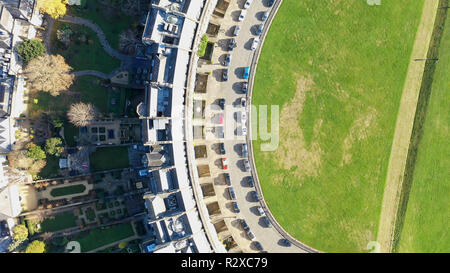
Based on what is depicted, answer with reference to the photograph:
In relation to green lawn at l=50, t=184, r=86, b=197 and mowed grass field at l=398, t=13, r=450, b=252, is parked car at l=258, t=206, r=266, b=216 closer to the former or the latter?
mowed grass field at l=398, t=13, r=450, b=252

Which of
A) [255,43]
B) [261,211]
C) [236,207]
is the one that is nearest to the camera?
[255,43]

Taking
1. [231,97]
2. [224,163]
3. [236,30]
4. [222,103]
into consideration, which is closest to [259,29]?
[236,30]

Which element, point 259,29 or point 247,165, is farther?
point 247,165

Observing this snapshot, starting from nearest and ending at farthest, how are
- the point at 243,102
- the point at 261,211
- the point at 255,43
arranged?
1. the point at 255,43
2. the point at 243,102
3. the point at 261,211

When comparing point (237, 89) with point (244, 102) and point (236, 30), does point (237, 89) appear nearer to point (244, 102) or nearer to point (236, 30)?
point (244, 102)

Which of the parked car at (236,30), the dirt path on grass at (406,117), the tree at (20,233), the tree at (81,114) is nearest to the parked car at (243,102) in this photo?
the parked car at (236,30)

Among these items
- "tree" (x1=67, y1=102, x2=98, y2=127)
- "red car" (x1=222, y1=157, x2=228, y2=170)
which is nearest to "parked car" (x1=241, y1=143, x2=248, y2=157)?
"red car" (x1=222, y1=157, x2=228, y2=170)

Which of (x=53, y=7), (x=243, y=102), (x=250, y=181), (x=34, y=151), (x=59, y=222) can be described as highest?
(x=53, y=7)

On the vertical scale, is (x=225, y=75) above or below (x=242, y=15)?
below
